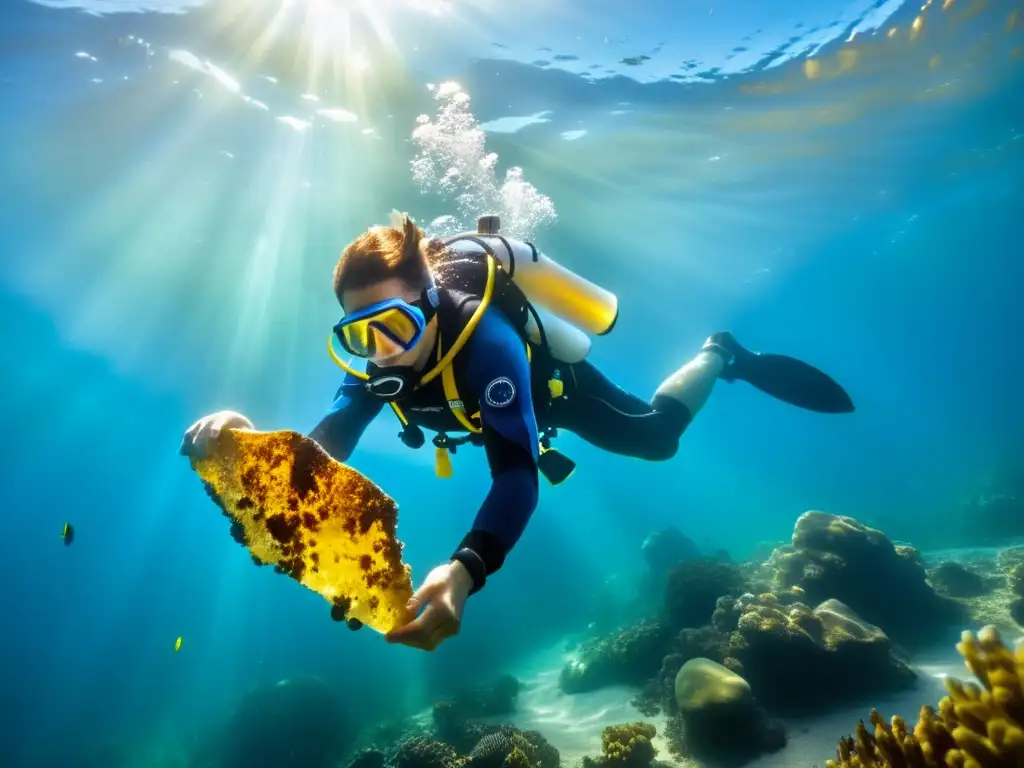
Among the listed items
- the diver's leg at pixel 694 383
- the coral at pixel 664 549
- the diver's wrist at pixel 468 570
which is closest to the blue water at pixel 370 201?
the coral at pixel 664 549

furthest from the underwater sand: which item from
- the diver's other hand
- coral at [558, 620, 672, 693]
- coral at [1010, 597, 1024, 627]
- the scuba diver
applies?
the diver's other hand

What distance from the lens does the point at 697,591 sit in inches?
459

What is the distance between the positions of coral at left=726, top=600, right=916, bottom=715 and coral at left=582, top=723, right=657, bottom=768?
6.09ft

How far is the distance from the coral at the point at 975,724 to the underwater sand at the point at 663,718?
13.4 ft

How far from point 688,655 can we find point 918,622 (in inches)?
175

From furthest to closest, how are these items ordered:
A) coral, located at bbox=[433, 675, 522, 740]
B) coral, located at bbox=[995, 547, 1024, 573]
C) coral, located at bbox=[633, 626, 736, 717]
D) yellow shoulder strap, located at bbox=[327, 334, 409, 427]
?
coral, located at bbox=[995, 547, 1024, 573] → coral, located at bbox=[433, 675, 522, 740] → coral, located at bbox=[633, 626, 736, 717] → yellow shoulder strap, located at bbox=[327, 334, 409, 427]

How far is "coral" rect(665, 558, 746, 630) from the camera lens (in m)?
11.5

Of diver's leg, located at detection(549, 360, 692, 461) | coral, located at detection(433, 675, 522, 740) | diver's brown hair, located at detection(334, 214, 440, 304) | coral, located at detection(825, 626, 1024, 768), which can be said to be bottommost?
coral, located at detection(433, 675, 522, 740)

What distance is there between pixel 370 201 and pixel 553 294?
54.9 feet

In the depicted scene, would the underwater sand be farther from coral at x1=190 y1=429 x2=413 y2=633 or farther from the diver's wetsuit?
Result: coral at x1=190 y1=429 x2=413 y2=633

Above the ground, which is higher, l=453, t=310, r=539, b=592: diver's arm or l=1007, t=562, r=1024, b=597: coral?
l=1007, t=562, r=1024, b=597: coral

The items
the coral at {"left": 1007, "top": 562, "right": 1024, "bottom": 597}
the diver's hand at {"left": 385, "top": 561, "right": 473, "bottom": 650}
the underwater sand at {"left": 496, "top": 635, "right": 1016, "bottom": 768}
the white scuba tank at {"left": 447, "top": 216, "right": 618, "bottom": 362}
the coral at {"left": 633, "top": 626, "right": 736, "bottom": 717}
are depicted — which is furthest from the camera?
the coral at {"left": 1007, "top": 562, "right": 1024, "bottom": 597}

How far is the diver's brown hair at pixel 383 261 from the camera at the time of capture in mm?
2945

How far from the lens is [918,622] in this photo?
9492 millimetres
